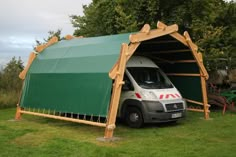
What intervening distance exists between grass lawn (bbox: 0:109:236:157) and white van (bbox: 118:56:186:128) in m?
0.40

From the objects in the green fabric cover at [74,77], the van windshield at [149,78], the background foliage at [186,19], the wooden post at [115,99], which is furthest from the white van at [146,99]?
the background foliage at [186,19]

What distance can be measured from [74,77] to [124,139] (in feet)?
9.54

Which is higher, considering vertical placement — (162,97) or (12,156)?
(162,97)

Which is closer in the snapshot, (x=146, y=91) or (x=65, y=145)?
(x=65, y=145)

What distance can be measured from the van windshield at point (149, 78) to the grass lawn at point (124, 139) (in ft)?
4.52

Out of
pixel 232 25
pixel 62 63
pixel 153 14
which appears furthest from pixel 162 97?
pixel 232 25

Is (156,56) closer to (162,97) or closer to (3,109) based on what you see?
(162,97)

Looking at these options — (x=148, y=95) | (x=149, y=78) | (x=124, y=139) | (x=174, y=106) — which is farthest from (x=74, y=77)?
(x=174, y=106)

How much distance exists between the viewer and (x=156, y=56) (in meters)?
15.6

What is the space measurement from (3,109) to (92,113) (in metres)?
8.91

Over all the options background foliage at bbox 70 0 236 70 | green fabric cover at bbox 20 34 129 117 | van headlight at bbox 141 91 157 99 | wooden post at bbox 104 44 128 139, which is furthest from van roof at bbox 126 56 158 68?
background foliage at bbox 70 0 236 70

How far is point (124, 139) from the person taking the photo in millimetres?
10320

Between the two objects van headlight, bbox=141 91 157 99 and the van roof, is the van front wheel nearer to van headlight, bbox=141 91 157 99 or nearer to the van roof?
van headlight, bbox=141 91 157 99

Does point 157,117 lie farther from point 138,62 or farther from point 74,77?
point 74,77
